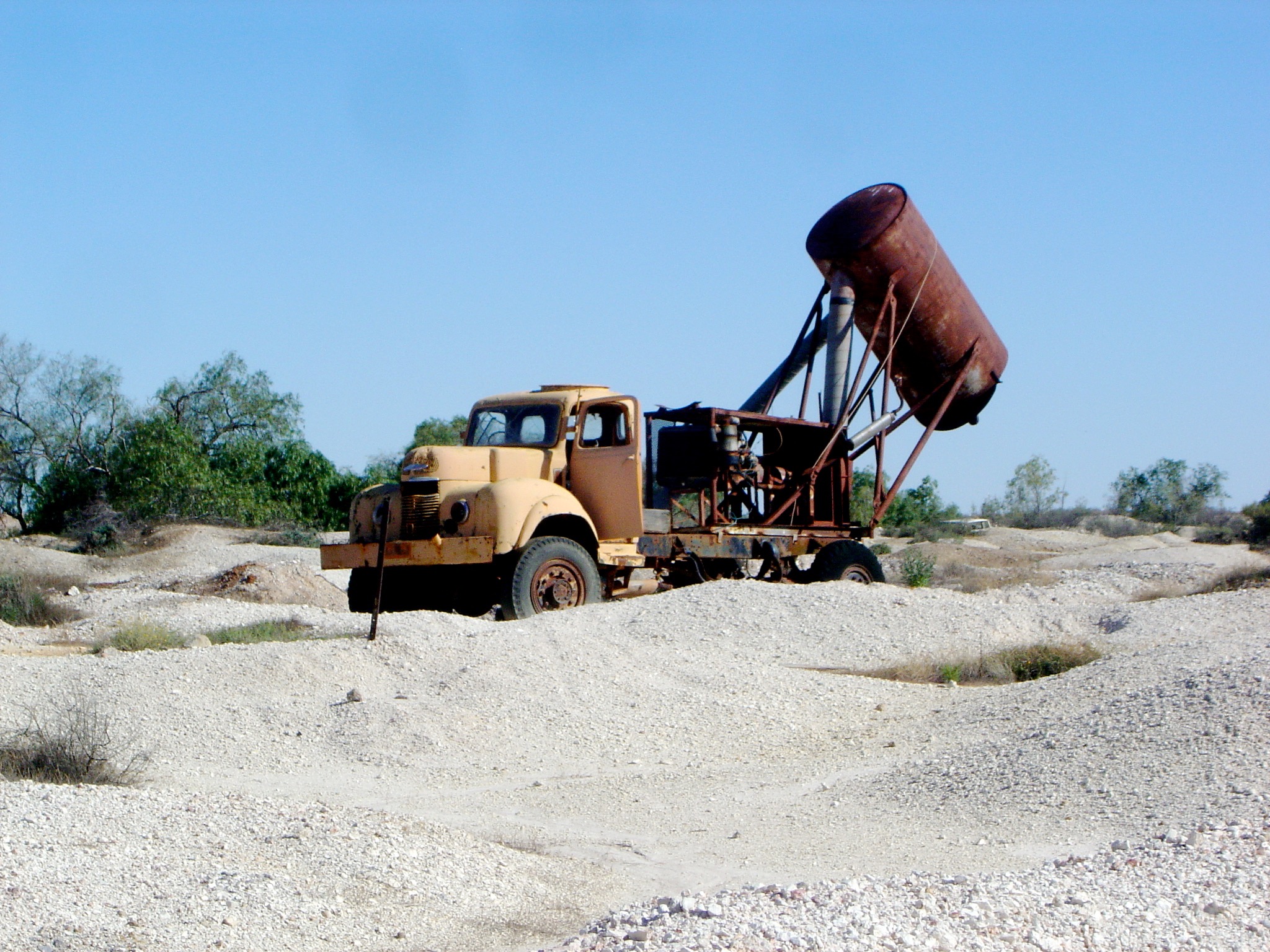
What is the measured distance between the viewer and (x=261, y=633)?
12688 mm

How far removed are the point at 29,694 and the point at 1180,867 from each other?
306 inches

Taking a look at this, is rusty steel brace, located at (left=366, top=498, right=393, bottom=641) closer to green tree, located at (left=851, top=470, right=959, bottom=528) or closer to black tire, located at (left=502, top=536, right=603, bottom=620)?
black tire, located at (left=502, top=536, right=603, bottom=620)

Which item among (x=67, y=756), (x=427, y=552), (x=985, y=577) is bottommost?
(x=67, y=756)

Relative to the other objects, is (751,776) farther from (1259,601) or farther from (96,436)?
(96,436)

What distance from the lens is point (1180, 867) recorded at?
16.0 ft

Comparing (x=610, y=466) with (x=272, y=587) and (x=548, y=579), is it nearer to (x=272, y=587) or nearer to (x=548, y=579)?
(x=548, y=579)

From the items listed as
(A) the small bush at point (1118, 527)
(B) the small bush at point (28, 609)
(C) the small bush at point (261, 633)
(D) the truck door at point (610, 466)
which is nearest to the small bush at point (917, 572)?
(D) the truck door at point (610, 466)

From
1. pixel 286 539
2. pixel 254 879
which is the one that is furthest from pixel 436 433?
pixel 254 879

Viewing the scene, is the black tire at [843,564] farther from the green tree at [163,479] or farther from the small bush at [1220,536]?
the green tree at [163,479]

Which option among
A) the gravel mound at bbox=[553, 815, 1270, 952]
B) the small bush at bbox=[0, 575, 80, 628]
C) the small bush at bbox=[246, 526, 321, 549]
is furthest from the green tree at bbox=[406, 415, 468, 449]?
the gravel mound at bbox=[553, 815, 1270, 952]

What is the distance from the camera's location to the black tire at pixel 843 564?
596 inches

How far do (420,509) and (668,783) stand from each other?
584cm

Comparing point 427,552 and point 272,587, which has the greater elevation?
point 427,552

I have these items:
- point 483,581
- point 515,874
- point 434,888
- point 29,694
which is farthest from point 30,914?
point 483,581
